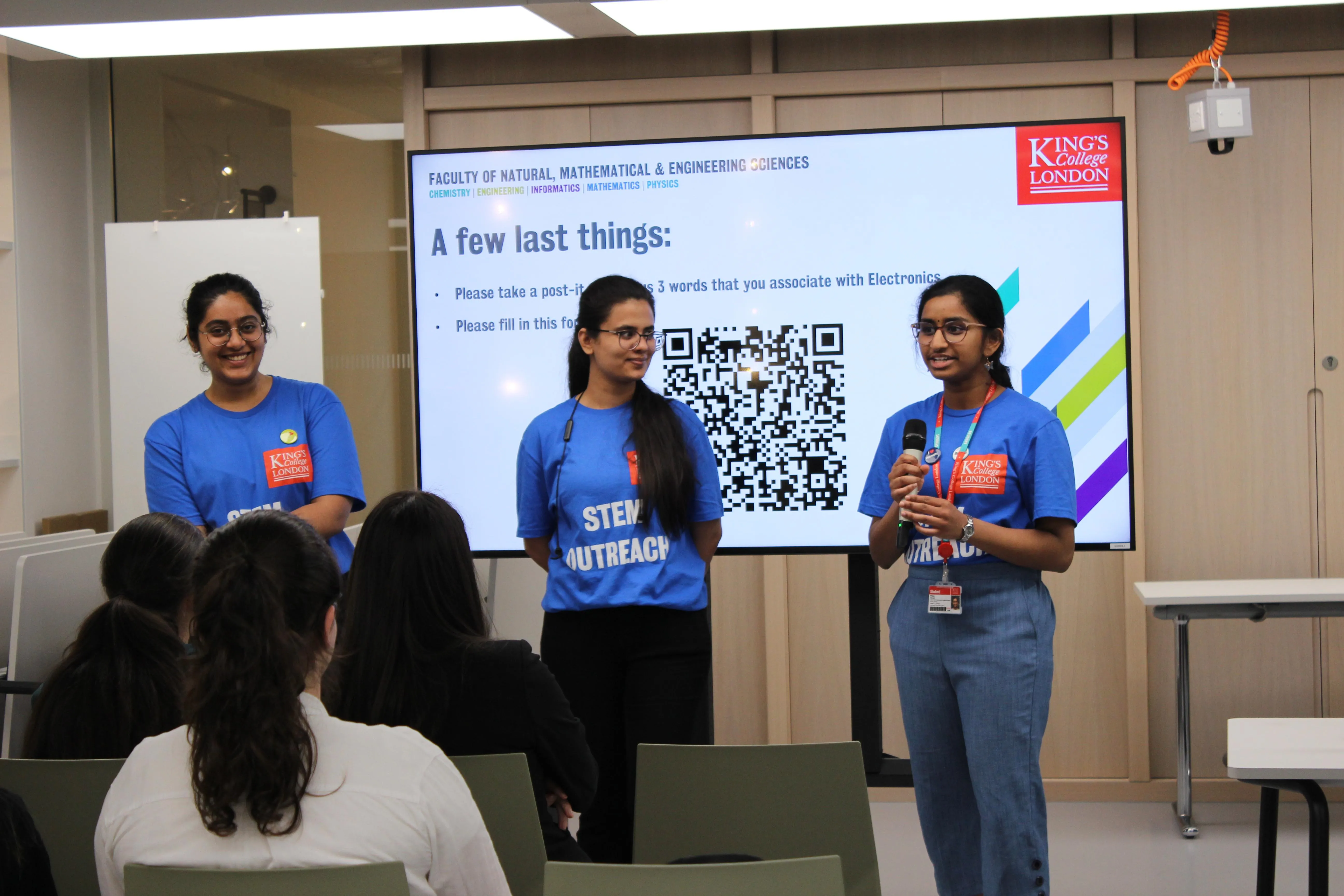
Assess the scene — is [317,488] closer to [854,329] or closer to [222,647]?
[854,329]

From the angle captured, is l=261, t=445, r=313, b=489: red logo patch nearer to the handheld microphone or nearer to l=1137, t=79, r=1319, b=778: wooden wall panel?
the handheld microphone

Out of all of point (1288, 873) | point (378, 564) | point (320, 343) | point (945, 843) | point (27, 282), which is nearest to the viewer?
point (378, 564)

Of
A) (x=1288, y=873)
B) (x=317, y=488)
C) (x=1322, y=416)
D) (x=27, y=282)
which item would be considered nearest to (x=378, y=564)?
(x=317, y=488)

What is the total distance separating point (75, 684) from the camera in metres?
1.87

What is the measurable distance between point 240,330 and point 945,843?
208 cm

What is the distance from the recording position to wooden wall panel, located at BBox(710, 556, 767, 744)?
425 cm

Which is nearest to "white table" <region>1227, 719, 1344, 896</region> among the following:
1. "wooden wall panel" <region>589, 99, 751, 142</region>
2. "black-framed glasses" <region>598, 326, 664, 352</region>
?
"black-framed glasses" <region>598, 326, 664, 352</region>

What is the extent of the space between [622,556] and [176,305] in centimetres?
230

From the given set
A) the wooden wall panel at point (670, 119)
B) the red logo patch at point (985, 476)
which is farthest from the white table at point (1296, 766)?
the wooden wall panel at point (670, 119)

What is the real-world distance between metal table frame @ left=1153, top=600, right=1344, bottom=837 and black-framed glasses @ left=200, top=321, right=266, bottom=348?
2.80 m

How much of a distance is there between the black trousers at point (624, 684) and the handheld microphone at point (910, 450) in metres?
0.50

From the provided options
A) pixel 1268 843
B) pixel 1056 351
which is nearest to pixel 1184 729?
pixel 1268 843

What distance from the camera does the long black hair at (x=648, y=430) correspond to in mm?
2531

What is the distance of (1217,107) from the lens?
126 inches
